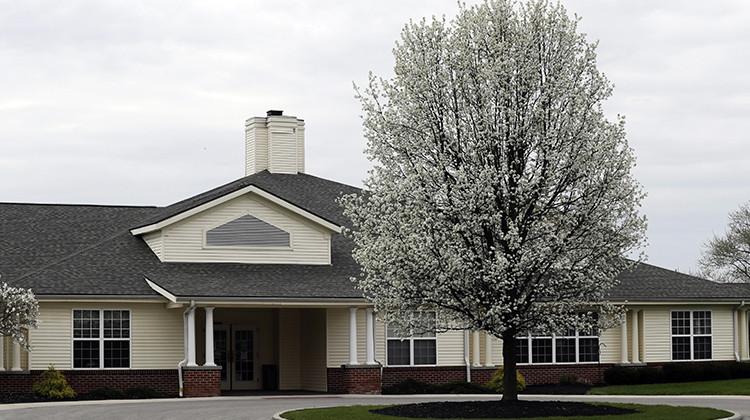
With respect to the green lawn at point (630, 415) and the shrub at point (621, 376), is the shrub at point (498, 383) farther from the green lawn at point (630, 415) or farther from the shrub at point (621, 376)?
the green lawn at point (630, 415)

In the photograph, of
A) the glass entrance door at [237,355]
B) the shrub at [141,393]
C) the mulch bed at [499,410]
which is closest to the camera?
the mulch bed at [499,410]

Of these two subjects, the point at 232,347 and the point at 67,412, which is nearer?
the point at 67,412

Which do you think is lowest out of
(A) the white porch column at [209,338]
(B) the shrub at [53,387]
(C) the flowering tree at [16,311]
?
(B) the shrub at [53,387]

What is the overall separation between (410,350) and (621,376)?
6903 millimetres

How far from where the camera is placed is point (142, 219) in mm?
37906

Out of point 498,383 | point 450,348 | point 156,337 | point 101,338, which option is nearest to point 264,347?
point 156,337

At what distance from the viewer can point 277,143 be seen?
42062 mm

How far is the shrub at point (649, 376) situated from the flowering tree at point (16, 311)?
18.7 m

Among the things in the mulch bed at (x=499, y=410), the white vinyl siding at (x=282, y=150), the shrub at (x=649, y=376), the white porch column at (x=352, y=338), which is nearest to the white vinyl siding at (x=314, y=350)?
the white porch column at (x=352, y=338)

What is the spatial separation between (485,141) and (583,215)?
8.28ft

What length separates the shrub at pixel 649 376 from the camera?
34938mm

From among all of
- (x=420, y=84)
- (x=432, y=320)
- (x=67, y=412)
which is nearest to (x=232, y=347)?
(x=67, y=412)

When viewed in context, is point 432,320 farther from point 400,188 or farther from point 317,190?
point 317,190

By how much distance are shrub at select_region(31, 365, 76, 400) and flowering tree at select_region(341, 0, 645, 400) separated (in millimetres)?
10510
